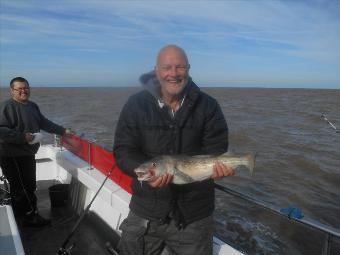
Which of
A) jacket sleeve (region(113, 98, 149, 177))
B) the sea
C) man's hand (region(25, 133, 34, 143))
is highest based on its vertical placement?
jacket sleeve (region(113, 98, 149, 177))

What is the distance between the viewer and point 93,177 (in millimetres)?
6340

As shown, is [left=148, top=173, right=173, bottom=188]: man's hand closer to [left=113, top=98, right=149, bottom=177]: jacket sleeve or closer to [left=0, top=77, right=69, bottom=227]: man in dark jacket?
[left=113, top=98, right=149, bottom=177]: jacket sleeve

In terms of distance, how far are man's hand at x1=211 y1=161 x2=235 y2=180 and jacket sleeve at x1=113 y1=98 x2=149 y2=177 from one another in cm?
63

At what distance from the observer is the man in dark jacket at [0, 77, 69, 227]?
5.69m

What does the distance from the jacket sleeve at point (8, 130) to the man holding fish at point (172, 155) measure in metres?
2.87

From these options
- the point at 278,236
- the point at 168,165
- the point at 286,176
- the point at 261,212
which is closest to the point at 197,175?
the point at 168,165

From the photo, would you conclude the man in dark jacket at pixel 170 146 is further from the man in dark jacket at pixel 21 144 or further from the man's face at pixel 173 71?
the man in dark jacket at pixel 21 144

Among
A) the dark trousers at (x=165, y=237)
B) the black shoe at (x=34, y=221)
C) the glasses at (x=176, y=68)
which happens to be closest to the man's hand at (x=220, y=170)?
the dark trousers at (x=165, y=237)

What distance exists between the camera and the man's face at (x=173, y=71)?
324cm

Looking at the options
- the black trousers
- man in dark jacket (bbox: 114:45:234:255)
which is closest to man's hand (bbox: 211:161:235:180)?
man in dark jacket (bbox: 114:45:234:255)

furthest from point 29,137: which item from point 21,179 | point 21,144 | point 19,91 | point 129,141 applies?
point 129,141

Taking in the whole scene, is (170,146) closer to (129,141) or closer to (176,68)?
(129,141)

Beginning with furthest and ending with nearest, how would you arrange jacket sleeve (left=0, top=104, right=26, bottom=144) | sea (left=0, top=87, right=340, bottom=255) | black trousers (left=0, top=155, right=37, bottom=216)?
sea (left=0, top=87, right=340, bottom=255) → black trousers (left=0, top=155, right=37, bottom=216) → jacket sleeve (left=0, top=104, right=26, bottom=144)

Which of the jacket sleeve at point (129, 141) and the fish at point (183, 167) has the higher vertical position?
the jacket sleeve at point (129, 141)
